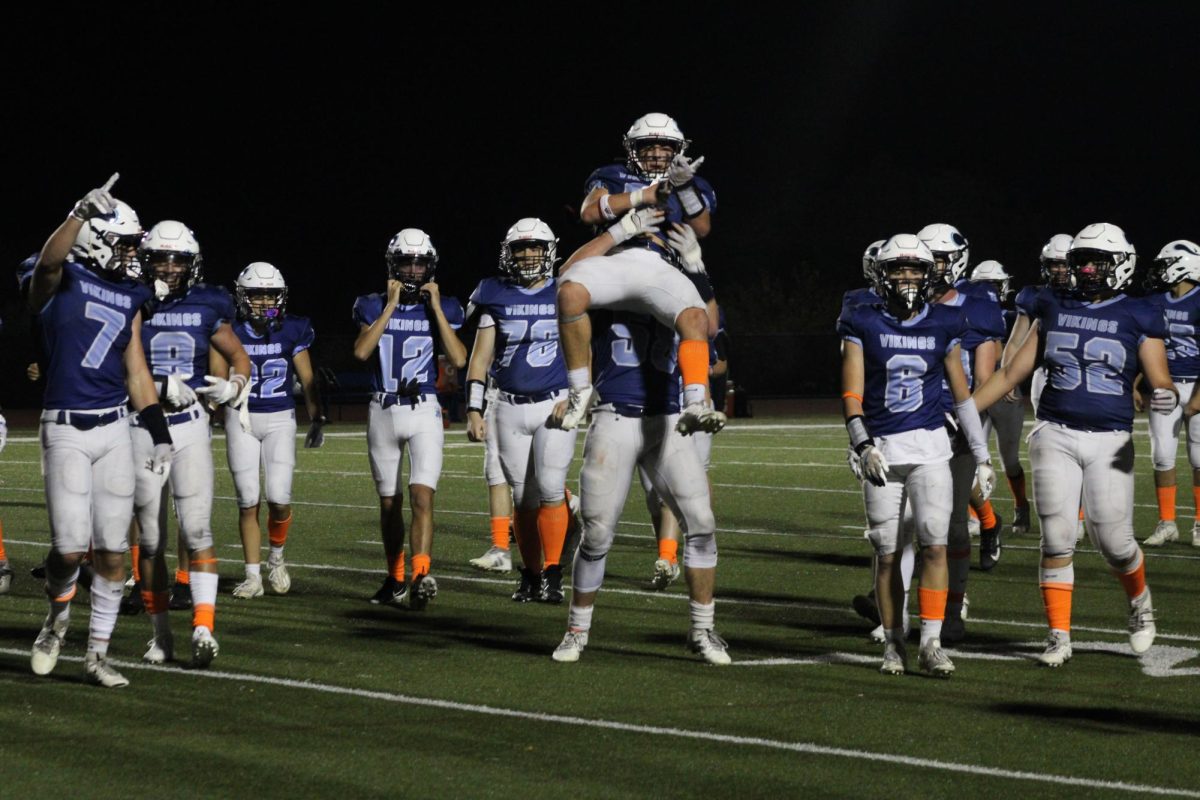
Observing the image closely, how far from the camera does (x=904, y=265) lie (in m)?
6.96

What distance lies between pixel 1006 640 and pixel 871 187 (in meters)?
38.2

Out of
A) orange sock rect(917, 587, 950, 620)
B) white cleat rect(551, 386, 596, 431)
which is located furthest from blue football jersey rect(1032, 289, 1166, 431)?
white cleat rect(551, 386, 596, 431)

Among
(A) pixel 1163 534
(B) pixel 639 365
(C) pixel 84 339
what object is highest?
(C) pixel 84 339

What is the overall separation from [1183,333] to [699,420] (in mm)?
6237

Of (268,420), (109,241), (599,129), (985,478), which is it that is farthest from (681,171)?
(599,129)

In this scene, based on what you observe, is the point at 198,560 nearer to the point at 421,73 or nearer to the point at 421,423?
the point at 421,423

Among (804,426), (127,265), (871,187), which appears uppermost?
(871,187)

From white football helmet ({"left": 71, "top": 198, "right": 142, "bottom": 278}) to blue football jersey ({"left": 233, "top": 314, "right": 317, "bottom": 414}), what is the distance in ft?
8.74

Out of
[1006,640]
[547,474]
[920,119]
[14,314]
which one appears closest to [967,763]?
[1006,640]

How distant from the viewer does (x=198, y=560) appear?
6.99m

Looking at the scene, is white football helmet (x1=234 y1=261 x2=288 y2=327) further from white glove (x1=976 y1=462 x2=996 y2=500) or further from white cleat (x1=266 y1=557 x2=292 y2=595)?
white glove (x1=976 y1=462 x2=996 y2=500)

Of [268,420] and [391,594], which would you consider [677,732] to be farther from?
[268,420]

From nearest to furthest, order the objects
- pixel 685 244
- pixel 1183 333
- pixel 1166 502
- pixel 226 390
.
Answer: pixel 685 244 < pixel 226 390 < pixel 1166 502 < pixel 1183 333

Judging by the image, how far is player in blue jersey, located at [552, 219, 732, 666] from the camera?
23.2ft
